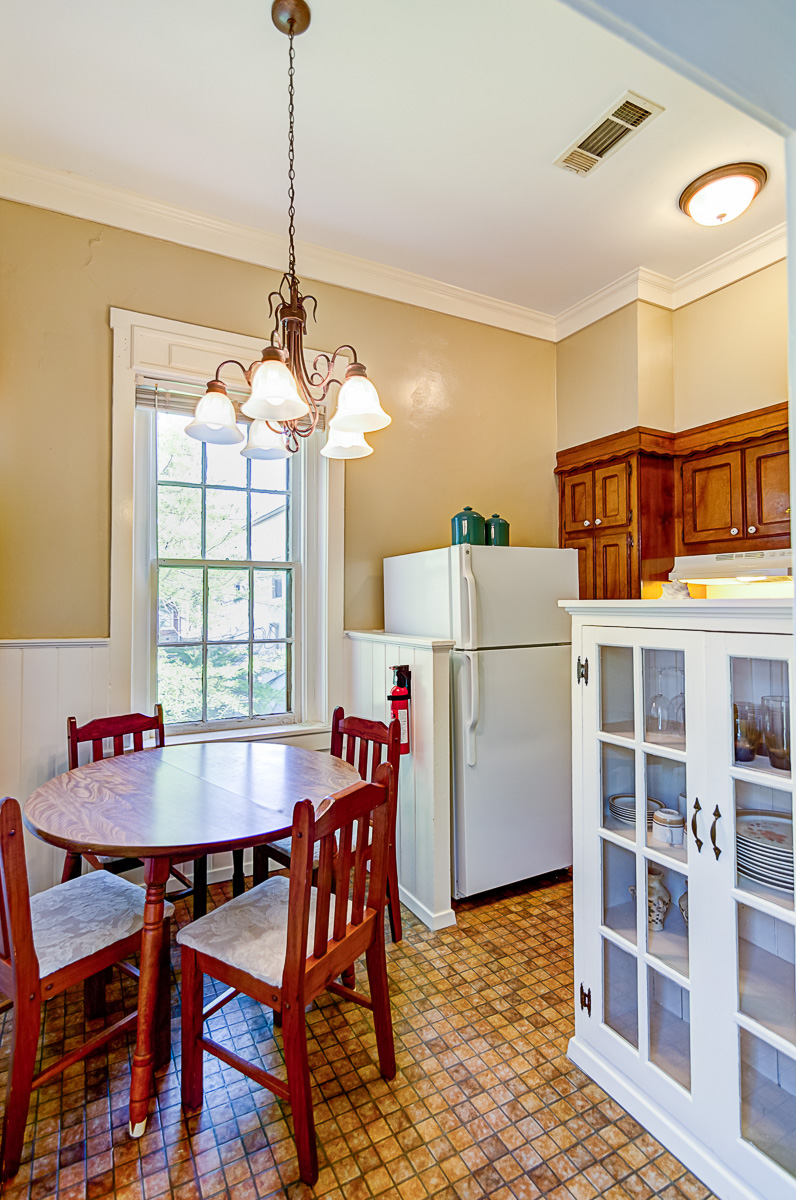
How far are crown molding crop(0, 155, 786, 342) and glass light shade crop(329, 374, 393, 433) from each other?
1503mm

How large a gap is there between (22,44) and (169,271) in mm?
879

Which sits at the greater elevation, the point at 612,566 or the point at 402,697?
the point at 612,566

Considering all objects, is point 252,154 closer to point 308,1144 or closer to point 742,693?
point 742,693

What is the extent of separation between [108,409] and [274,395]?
1292 millimetres

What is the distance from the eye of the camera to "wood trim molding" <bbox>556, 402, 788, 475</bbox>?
113 inches

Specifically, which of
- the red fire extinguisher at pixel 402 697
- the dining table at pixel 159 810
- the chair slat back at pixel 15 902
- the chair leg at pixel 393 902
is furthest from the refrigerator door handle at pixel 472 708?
the chair slat back at pixel 15 902

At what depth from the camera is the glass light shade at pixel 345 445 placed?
221 centimetres

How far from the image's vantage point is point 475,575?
103 inches

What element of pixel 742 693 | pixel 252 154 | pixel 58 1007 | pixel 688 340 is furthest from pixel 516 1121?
pixel 688 340

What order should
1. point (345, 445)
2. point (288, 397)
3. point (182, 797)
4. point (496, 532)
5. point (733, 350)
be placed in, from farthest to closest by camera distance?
point (733, 350)
point (496, 532)
point (345, 445)
point (182, 797)
point (288, 397)

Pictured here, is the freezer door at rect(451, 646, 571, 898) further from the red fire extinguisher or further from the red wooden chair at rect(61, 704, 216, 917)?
the red wooden chair at rect(61, 704, 216, 917)

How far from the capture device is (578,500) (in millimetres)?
3646

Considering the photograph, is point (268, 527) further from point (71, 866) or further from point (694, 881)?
point (694, 881)

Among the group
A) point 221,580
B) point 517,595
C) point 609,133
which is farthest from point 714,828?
point 609,133
